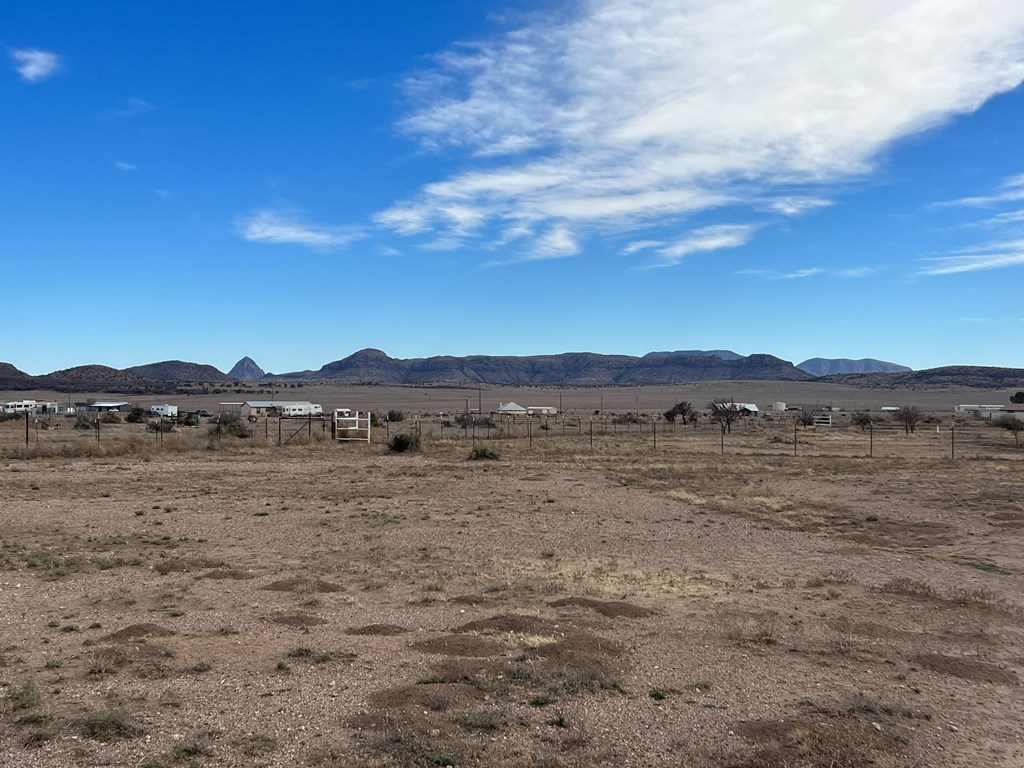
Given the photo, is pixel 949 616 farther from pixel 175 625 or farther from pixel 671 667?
pixel 175 625

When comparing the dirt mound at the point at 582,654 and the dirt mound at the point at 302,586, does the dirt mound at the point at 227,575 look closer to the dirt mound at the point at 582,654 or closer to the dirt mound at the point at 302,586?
the dirt mound at the point at 302,586

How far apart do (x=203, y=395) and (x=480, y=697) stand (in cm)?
15923

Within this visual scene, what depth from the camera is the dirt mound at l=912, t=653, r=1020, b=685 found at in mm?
8867

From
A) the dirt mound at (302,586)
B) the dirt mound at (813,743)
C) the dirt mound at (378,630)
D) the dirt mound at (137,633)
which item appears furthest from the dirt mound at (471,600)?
the dirt mound at (813,743)

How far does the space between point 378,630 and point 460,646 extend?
4.23 ft

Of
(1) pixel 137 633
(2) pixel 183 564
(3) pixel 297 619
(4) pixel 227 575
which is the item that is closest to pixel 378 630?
(3) pixel 297 619

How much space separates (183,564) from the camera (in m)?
14.5

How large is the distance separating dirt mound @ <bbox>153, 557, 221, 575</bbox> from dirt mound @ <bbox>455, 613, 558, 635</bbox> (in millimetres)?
5867

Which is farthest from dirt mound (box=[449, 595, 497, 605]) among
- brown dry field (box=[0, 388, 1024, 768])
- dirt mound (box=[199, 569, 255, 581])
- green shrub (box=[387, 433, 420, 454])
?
green shrub (box=[387, 433, 420, 454])

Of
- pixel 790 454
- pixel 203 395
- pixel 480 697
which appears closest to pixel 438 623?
pixel 480 697

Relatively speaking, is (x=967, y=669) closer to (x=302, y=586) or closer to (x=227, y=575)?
(x=302, y=586)

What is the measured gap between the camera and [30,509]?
21125mm

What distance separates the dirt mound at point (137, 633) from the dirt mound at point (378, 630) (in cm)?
209

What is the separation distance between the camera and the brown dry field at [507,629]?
6.91 m
